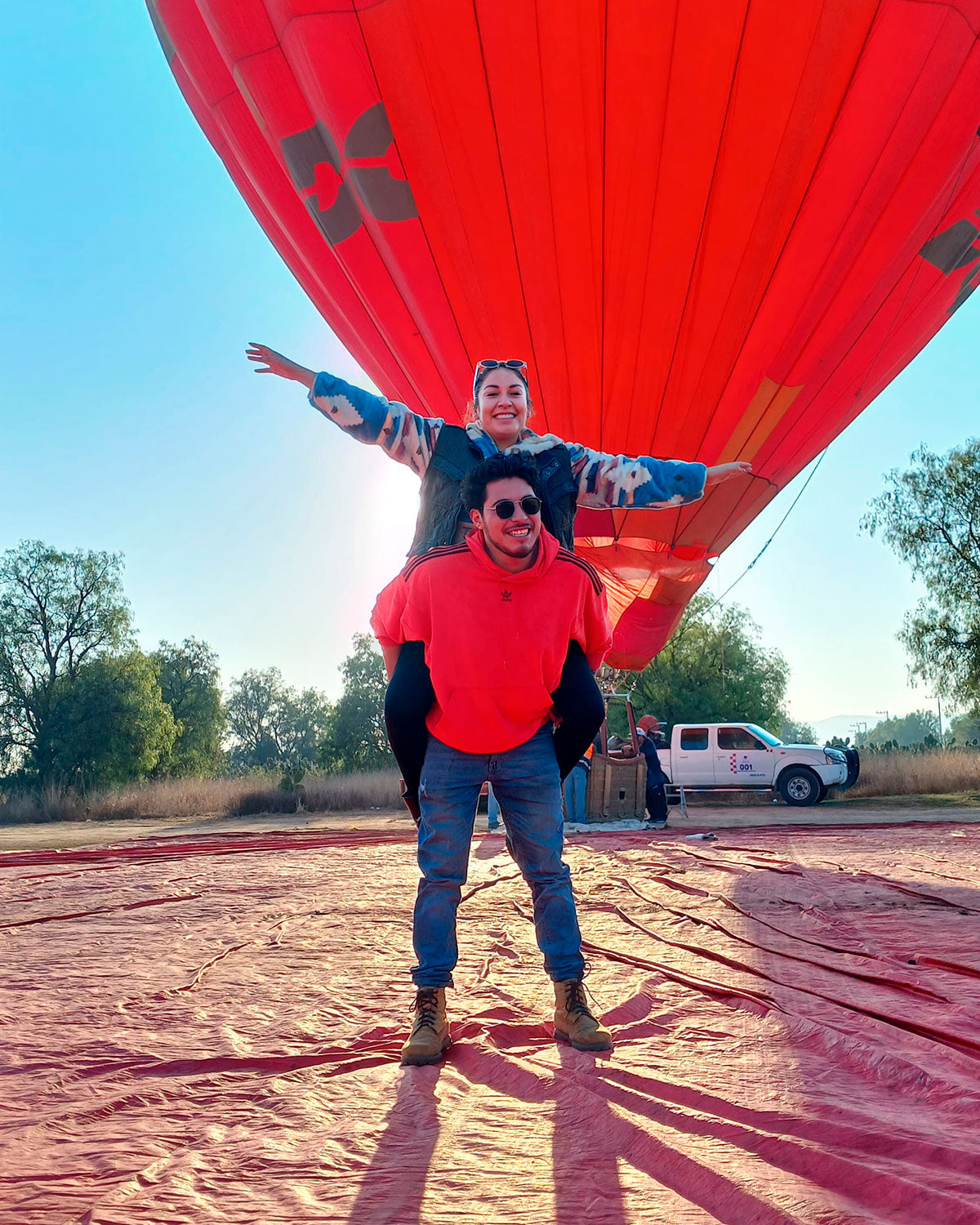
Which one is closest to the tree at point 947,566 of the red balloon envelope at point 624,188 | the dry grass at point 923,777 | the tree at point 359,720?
the dry grass at point 923,777

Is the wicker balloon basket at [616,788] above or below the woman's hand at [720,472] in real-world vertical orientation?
below

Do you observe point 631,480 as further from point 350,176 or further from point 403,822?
point 403,822

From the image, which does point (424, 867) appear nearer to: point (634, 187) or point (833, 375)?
point (634, 187)

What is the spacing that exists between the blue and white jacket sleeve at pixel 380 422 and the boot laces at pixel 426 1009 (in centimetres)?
143

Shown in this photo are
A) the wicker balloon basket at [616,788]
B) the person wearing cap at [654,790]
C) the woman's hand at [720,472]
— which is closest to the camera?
the woman's hand at [720,472]

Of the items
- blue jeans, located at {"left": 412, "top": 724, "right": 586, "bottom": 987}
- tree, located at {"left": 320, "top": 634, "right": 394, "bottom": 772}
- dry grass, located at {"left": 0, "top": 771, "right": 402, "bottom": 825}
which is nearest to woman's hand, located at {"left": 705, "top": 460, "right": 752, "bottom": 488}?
blue jeans, located at {"left": 412, "top": 724, "right": 586, "bottom": 987}

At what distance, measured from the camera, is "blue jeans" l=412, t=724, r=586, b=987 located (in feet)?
7.86

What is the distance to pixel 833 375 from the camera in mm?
6898

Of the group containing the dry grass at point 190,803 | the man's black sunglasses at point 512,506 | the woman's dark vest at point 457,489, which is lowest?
the dry grass at point 190,803

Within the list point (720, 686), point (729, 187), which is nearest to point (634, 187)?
point (729, 187)

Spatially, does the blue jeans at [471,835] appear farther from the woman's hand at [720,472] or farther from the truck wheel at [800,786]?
the truck wheel at [800,786]

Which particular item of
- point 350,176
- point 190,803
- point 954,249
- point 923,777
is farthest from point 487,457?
point 190,803

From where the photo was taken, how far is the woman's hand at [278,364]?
2939 mm

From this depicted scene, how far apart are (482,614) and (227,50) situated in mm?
5381
